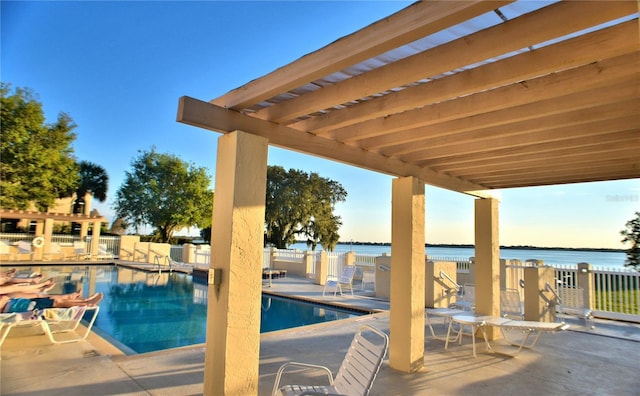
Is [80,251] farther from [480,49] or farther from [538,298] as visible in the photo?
[480,49]

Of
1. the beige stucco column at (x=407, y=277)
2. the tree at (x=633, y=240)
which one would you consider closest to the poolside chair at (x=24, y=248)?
the beige stucco column at (x=407, y=277)

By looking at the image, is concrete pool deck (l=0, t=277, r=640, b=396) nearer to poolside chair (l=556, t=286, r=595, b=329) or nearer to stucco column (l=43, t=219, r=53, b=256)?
poolside chair (l=556, t=286, r=595, b=329)

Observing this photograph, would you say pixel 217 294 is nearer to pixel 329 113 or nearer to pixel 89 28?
pixel 329 113

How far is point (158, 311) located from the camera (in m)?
9.56

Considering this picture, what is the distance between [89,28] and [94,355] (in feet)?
42.2

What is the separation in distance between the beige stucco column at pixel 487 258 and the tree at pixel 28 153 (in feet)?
73.6

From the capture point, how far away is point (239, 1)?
28.1ft

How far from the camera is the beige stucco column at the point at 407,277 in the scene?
474 cm

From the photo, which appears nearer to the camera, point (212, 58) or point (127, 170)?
point (212, 58)

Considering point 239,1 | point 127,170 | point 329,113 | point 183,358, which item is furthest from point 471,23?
point 127,170

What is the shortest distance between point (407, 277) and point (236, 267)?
2.50m

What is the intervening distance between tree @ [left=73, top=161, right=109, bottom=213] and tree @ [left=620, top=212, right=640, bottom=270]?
1544 inches

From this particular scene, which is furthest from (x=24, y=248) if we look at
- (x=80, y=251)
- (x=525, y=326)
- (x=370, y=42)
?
(x=370, y=42)

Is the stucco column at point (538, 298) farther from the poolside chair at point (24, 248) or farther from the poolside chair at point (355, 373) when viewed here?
the poolside chair at point (24, 248)
